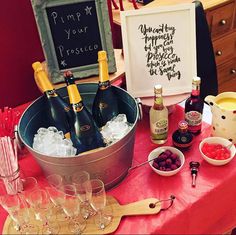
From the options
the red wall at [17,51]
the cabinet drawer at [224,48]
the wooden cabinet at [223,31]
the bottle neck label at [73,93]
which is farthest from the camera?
the cabinet drawer at [224,48]

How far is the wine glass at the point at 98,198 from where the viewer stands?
2.72ft

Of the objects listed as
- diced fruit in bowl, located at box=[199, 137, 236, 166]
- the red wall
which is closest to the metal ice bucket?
diced fruit in bowl, located at box=[199, 137, 236, 166]

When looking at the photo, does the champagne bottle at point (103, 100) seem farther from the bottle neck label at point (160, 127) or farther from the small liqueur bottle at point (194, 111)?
the small liqueur bottle at point (194, 111)

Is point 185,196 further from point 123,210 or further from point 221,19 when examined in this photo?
point 221,19

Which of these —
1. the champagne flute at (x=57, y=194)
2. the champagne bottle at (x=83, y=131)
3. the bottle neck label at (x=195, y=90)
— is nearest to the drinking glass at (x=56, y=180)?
the champagne flute at (x=57, y=194)

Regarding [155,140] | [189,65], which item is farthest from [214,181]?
[189,65]

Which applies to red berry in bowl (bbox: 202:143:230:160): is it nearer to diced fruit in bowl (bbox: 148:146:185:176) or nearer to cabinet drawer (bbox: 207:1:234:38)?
diced fruit in bowl (bbox: 148:146:185:176)

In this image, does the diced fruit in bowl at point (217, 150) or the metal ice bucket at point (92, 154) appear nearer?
the metal ice bucket at point (92, 154)

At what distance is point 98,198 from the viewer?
2.74 feet

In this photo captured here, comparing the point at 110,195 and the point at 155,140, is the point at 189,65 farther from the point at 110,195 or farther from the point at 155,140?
the point at 110,195

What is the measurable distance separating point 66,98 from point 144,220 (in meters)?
0.48

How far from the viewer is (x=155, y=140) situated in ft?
3.46

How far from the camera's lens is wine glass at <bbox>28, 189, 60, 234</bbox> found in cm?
84

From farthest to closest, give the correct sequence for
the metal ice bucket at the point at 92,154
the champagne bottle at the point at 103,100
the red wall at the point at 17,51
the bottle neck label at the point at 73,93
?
the red wall at the point at 17,51 → the champagne bottle at the point at 103,100 → the bottle neck label at the point at 73,93 → the metal ice bucket at the point at 92,154
